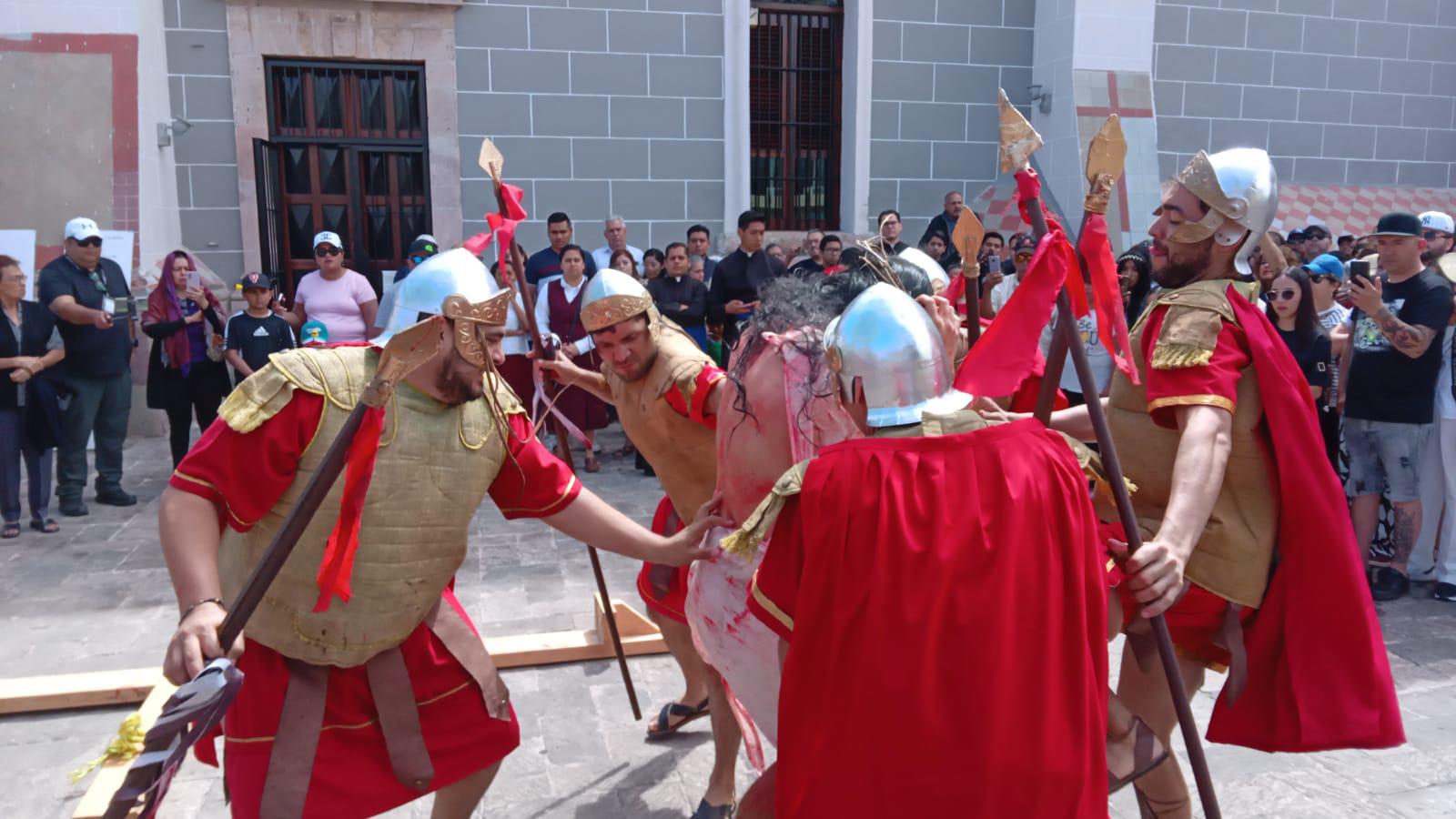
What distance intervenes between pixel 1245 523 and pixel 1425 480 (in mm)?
3662

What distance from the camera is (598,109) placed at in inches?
372

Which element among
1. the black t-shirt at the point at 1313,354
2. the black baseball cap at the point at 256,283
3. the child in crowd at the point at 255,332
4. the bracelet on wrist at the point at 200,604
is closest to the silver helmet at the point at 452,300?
the bracelet on wrist at the point at 200,604

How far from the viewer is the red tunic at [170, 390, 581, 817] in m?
1.92

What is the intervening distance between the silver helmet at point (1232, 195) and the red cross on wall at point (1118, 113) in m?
7.76

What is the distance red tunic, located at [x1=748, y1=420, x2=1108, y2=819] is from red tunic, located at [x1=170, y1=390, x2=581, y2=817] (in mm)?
940

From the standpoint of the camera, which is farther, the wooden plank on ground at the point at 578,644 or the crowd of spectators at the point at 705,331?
the crowd of spectators at the point at 705,331

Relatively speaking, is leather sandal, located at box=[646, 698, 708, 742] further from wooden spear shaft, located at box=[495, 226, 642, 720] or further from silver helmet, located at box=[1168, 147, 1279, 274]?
silver helmet, located at box=[1168, 147, 1279, 274]

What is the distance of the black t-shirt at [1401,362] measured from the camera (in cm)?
471

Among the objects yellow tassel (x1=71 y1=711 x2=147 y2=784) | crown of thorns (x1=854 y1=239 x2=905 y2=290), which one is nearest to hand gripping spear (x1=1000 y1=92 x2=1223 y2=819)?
crown of thorns (x1=854 y1=239 x2=905 y2=290)

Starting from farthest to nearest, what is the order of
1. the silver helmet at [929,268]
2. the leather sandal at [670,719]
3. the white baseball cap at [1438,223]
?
the white baseball cap at [1438,223]
the leather sandal at [670,719]
the silver helmet at [929,268]

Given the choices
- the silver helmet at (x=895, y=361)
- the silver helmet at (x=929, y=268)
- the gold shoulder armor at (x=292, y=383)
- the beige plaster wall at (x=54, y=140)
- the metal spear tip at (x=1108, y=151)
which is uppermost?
the beige plaster wall at (x=54, y=140)

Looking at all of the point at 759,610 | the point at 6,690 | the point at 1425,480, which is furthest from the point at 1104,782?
the point at 1425,480

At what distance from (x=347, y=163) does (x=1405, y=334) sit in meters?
8.27

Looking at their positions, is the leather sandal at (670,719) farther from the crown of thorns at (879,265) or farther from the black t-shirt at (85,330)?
the black t-shirt at (85,330)
